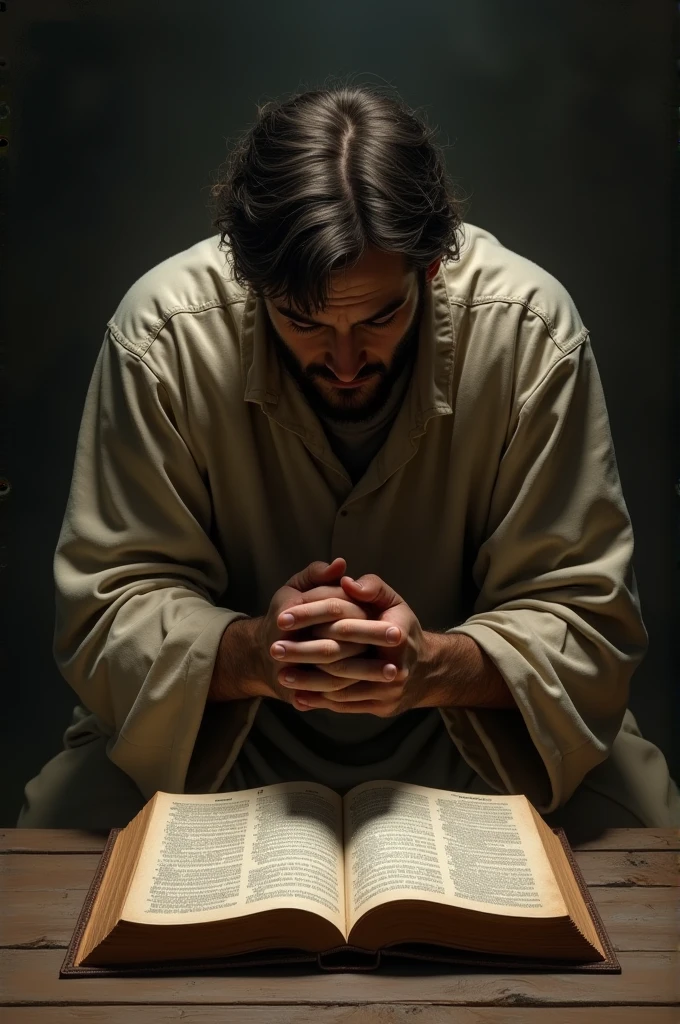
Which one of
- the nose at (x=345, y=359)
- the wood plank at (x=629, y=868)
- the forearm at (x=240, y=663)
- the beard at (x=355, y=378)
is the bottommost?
the wood plank at (x=629, y=868)

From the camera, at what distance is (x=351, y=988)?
1.35 metres

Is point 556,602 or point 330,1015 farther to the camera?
point 556,602

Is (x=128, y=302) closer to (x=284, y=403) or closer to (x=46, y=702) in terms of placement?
(x=284, y=403)

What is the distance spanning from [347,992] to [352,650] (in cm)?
43

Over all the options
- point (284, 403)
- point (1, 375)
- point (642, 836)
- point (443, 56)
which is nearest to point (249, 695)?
point (284, 403)

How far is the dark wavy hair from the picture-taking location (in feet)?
5.45

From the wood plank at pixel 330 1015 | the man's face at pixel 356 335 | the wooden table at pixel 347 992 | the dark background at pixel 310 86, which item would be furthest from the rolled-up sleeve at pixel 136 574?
the dark background at pixel 310 86

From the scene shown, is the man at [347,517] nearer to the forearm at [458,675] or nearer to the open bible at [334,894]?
the forearm at [458,675]

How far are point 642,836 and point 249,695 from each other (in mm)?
551

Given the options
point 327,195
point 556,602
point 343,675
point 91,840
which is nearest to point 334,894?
point 343,675

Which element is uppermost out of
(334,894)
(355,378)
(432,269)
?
(432,269)

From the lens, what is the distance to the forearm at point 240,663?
171 cm

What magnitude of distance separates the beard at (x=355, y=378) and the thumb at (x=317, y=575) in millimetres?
271

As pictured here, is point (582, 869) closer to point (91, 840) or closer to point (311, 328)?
point (91, 840)
